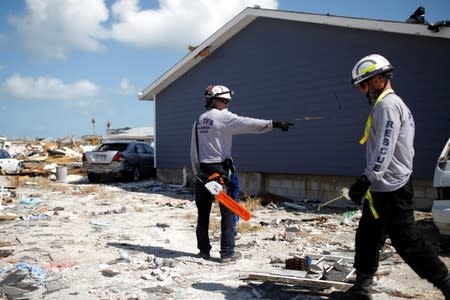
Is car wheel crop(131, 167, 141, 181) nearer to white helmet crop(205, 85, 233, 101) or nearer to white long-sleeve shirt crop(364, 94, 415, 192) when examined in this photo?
white helmet crop(205, 85, 233, 101)

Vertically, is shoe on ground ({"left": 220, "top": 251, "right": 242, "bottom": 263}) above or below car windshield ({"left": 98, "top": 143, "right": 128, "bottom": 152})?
below

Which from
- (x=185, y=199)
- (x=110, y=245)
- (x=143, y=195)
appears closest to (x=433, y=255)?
(x=110, y=245)

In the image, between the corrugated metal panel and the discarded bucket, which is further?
the discarded bucket

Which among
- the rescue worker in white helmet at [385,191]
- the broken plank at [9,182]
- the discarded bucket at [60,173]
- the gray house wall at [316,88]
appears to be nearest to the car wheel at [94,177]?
the discarded bucket at [60,173]

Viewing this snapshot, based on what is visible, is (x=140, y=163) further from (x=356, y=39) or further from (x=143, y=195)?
(x=356, y=39)

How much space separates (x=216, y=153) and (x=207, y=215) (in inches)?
31.5

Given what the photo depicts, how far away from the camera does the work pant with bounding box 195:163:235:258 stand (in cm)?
514

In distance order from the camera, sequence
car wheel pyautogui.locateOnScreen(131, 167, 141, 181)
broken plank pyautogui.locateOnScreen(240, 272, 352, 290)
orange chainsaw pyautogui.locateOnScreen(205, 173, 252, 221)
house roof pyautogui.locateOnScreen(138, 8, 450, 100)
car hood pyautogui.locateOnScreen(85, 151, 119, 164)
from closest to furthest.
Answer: broken plank pyautogui.locateOnScreen(240, 272, 352, 290)
orange chainsaw pyautogui.locateOnScreen(205, 173, 252, 221)
house roof pyautogui.locateOnScreen(138, 8, 450, 100)
car hood pyautogui.locateOnScreen(85, 151, 119, 164)
car wheel pyautogui.locateOnScreen(131, 167, 141, 181)

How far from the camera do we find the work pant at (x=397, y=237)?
10.5ft

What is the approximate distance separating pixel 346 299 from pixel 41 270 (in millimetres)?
3218

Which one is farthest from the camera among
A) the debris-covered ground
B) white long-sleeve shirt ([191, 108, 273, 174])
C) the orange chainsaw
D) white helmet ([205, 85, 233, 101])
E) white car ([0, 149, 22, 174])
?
white car ([0, 149, 22, 174])

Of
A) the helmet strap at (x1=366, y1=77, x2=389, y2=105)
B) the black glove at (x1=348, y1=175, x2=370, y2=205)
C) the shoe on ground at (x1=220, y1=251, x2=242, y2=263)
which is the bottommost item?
the shoe on ground at (x1=220, y1=251, x2=242, y2=263)

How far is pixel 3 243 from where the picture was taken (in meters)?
6.12

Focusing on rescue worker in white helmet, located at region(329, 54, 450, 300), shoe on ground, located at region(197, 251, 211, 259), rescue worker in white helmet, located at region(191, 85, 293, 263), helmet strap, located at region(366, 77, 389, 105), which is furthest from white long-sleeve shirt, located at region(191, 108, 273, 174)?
rescue worker in white helmet, located at region(329, 54, 450, 300)
